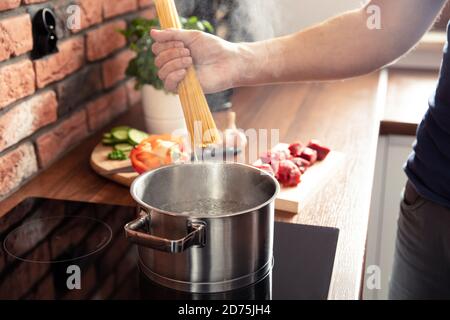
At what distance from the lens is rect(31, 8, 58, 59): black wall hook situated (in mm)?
1128

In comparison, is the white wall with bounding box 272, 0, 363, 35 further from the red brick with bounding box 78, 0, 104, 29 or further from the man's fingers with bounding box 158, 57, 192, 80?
the man's fingers with bounding box 158, 57, 192, 80

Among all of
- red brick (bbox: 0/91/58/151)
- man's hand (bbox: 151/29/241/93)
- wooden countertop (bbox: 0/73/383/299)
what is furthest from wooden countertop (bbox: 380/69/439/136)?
red brick (bbox: 0/91/58/151)

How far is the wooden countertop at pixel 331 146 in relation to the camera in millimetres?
974

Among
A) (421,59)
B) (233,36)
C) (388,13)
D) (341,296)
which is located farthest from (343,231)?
(421,59)

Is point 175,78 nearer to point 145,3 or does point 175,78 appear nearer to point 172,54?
point 172,54

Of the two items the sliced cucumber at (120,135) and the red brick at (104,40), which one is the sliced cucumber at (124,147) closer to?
the sliced cucumber at (120,135)

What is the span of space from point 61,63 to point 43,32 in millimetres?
118

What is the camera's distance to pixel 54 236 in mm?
971

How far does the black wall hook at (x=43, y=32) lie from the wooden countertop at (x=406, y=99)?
2.90 feet

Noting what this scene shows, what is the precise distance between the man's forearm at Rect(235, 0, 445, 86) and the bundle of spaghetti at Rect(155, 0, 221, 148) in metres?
0.12

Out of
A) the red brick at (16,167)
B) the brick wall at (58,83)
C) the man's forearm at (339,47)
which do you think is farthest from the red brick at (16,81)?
the man's forearm at (339,47)

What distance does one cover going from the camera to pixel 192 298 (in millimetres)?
785

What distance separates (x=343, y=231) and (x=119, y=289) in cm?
40
